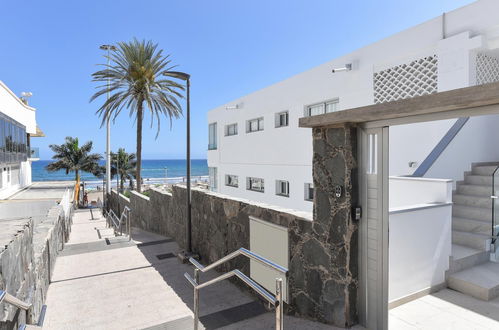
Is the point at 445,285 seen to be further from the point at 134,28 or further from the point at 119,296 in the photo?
the point at 134,28

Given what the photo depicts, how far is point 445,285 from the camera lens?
16.1 feet

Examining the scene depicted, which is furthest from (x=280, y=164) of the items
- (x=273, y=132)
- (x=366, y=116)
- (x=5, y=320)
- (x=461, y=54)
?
(x=5, y=320)

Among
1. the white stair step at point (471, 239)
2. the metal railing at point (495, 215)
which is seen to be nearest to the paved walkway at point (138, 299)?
the white stair step at point (471, 239)

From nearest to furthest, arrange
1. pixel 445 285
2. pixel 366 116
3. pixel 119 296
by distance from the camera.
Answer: pixel 366 116, pixel 445 285, pixel 119 296

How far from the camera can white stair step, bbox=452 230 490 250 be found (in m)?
5.45

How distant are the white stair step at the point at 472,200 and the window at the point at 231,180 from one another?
13.0m

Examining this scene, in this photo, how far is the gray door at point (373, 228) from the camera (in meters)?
3.69

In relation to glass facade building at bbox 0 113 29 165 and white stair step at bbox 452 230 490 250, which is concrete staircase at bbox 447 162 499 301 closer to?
white stair step at bbox 452 230 490 250

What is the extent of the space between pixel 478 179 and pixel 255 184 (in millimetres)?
11085

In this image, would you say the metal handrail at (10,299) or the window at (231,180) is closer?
the metal handrail at (10,299)

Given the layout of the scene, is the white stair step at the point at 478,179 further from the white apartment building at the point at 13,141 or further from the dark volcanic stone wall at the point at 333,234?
the white apartment building at the point at 13,141

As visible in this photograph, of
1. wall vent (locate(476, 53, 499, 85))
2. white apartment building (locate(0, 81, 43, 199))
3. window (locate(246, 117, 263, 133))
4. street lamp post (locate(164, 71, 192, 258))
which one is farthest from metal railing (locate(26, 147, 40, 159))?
wall vent (locate(476, 53, 499, 85))

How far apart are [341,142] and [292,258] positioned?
1947 mm

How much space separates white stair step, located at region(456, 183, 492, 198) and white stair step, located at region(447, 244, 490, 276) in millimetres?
1501
